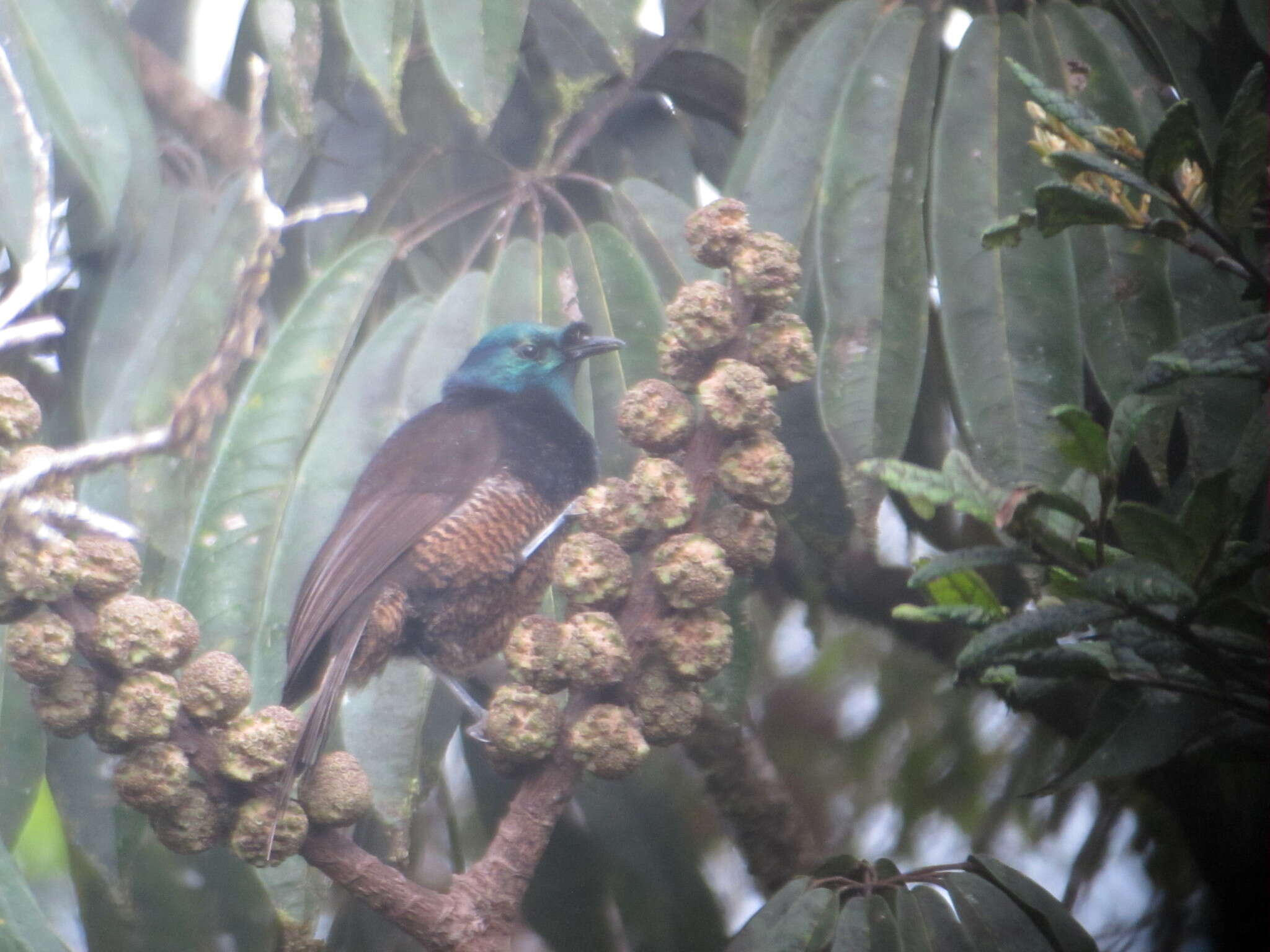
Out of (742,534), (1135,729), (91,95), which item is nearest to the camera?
(1135,729)

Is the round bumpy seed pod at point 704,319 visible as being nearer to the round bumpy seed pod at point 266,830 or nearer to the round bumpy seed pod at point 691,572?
the round bumpy seed pod at point 691,572

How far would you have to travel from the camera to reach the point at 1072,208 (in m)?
0.78

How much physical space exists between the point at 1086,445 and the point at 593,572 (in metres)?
0.41

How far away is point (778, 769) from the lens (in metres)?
1.17

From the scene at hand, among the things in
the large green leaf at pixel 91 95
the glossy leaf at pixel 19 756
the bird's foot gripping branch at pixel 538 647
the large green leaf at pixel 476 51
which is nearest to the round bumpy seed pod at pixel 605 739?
the bird's foot gripping branch at pixel 538 647

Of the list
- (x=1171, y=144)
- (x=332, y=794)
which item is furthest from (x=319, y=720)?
(x=1171, y=144)

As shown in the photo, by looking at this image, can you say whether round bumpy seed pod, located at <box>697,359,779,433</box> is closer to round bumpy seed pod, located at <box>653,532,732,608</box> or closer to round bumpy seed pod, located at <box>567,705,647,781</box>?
round bumpy seed pod, located at <box>653,532,732,608</box>

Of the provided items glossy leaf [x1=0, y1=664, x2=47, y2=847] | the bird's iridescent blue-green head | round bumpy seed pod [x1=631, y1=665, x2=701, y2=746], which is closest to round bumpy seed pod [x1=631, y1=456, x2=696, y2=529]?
round bumpy seed pod [x1=631, y1=665, x2=701, y2=746]

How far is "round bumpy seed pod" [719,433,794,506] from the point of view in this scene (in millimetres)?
1021

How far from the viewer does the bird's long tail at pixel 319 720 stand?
948 mm

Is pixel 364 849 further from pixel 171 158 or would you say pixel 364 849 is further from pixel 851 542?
pixel 171 158

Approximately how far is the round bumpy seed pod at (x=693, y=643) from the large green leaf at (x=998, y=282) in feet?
1.00

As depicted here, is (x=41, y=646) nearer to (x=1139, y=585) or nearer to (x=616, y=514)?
(x=616, y=514)

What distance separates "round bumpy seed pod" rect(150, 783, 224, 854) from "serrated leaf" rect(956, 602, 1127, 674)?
579 millimetres
